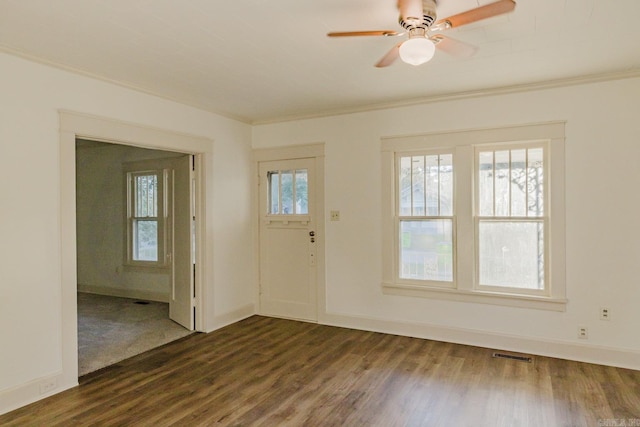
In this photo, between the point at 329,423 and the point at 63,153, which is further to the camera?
the point at 63,153

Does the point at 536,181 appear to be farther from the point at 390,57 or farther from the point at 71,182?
the point at 71,182

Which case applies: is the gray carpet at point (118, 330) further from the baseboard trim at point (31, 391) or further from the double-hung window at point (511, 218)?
the double-hung window at point (511, 218)

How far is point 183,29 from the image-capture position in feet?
8.76

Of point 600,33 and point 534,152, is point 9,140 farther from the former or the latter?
point 534,152

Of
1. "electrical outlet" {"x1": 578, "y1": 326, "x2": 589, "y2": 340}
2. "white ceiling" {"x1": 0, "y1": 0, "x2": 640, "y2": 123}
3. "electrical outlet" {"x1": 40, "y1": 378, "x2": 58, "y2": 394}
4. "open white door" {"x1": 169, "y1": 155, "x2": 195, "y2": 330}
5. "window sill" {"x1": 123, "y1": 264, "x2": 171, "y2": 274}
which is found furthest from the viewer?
"window sill" {"x1": 123, "y1": 264, "x2": 171, "y2": 274}

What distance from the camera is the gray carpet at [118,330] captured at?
3.93m

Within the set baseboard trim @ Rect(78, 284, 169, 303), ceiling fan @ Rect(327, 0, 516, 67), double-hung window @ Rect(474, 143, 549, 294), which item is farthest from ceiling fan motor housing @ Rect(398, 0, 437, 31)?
baseboard trim @ Rect(78, 284, 169, 303)

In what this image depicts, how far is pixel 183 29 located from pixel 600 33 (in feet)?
9.30

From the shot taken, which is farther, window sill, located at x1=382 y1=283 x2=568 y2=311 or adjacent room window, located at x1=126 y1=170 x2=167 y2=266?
adjacent room window, located at x1=126 y1=170 x2=167 y2=266

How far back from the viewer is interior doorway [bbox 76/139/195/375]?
4725 mm

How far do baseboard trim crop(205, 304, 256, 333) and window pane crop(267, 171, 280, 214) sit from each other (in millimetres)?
1315

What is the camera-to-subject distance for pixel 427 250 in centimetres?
448

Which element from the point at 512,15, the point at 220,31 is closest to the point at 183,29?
the point at 220,31

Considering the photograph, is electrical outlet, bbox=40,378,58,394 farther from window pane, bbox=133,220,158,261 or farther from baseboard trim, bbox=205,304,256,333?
window pane, bbox=133,220,158,261
